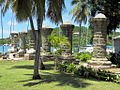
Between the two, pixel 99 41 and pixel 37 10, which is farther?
pixel 99 41

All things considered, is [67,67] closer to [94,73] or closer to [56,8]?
[94,73]

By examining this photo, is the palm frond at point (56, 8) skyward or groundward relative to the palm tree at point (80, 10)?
groundward

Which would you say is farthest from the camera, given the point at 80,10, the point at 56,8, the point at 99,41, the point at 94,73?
the point at 80,10

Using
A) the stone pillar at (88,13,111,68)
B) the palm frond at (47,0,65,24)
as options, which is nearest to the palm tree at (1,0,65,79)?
the palm frond at (47,0,65,24)

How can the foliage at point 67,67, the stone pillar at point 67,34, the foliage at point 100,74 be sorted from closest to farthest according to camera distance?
the foliage at point 100,74 → the foliage at point 67,67 → the stone pillar at point 67,34

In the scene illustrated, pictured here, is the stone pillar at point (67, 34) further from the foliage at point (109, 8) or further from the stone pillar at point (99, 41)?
the foliage at point (109, 8)

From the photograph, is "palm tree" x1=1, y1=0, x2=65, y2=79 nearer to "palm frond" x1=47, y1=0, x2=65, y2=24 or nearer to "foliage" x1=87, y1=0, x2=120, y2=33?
"palm frond" x1=47, y1=0, x2=65, y2=24

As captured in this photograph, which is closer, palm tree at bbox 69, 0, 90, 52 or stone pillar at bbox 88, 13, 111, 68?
stone pillar at bbox 88, 13, 111, 68

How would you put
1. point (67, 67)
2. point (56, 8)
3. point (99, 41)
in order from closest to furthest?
point (56, 8) < point (67, 67) < point (99, 41)

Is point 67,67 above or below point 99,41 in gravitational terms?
below

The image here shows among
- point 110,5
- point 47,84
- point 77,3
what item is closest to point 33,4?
point 47,84

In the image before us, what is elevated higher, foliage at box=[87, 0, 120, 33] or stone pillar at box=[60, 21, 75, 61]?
foliage at box=[87, 0, 120, 33]

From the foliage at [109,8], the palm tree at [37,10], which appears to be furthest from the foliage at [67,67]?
the foliage at [109,8]

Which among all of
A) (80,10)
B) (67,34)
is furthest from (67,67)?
(80,10)
